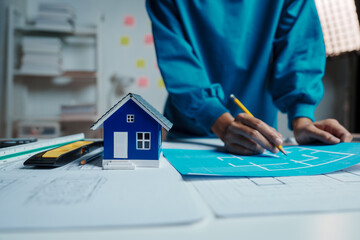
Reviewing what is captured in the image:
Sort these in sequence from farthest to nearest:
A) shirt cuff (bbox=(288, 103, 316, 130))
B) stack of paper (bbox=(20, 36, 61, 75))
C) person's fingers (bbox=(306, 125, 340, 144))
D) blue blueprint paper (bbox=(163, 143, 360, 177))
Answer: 1. stack of paper (bbox=(20, 36, 61, 75))
2. shirt cuff (bbox=(288, 103, 316, 130))
3. person's fingers (bbox=(306, 125, 340, 144))
4. blue blueprint paper (bbox=(163, 143, 360, 177))

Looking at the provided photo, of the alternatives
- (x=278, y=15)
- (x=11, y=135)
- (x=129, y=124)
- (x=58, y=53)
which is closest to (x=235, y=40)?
(x=278, y=15)

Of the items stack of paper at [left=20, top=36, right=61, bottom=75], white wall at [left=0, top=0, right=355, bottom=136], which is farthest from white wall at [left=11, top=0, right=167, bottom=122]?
stack of paper at [left=20, top=36, right=61, bottom=75]

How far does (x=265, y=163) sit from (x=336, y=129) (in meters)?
0.36

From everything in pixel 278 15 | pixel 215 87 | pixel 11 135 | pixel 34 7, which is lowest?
pixel 11 135

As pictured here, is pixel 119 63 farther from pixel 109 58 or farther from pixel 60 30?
pixel 60 30

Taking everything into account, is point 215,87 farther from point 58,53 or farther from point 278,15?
point 58,53

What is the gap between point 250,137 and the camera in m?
0.51

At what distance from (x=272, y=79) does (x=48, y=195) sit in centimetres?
83

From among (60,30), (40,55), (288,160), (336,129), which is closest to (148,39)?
(60,30)

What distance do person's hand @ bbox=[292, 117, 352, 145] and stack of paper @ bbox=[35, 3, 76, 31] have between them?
1919 mm

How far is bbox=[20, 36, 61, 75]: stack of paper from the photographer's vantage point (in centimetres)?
187

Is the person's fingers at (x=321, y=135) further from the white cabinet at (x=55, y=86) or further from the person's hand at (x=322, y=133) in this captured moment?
the white cabinet at (x=55, y=86)

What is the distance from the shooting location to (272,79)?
899 mm

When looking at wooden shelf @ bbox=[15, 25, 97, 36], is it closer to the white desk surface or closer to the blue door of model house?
the blue door of model house
